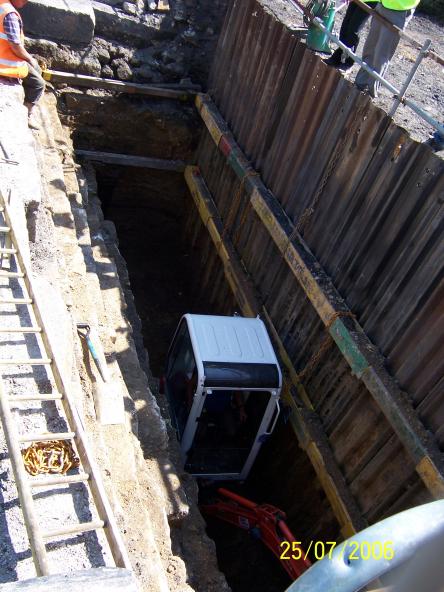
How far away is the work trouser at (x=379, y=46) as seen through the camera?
6.42 m

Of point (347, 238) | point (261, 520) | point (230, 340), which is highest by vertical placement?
point (347, 238)

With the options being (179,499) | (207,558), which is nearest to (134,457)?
(179,499)

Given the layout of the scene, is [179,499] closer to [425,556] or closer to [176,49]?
[425,556]

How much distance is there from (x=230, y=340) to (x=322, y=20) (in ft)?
15.3

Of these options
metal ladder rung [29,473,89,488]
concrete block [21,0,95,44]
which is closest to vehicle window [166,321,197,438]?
metal ladder rung [29,473,89,488]

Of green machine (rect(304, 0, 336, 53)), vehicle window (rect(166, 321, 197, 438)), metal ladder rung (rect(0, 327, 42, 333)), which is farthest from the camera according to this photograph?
green machine (rect(304, 0, 336, 53))

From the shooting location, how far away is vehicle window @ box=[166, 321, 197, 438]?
6.76m

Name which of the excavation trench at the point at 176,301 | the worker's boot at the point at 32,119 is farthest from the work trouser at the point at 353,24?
the worker's boot at the point at 32,119

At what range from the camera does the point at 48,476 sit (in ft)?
11.9

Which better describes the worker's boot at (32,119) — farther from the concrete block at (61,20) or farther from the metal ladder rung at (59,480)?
the metal ladder rung at (59,480)

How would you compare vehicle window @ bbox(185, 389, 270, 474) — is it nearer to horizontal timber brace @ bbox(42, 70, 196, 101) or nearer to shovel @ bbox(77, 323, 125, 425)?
shovel @ bbox(77, 323, 125, 425)

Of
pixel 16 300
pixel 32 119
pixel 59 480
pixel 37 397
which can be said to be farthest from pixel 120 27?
pixel 59 480

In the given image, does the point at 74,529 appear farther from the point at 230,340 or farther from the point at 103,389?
the point at 230,340

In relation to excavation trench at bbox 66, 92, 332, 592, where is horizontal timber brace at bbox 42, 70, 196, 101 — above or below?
above
